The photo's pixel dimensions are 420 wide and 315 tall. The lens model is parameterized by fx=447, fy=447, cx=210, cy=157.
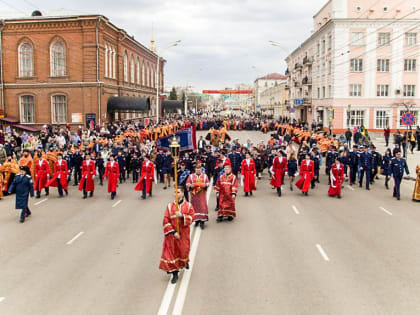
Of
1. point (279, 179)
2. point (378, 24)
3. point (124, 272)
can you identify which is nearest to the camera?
point (124, 272)

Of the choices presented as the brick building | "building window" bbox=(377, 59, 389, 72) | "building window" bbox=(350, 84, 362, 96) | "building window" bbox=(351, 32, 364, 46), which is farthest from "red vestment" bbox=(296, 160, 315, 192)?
"building window" bbox=(377, 59, 389, 72)

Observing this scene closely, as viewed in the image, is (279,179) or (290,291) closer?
(290,291)

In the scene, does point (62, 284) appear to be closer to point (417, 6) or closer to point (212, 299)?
point (212, 299)

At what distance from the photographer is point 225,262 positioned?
903cm

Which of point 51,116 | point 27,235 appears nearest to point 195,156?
point 27,235

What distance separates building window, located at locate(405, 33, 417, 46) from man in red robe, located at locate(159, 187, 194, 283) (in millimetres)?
44597

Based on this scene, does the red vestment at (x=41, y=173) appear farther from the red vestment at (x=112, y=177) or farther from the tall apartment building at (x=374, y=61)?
the tall apartment building at (x=374, y=61)

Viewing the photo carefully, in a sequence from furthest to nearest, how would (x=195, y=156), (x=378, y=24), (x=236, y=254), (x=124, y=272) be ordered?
(x=378, y=24) < (x=195, y=156) < (x=236, y=254) < (x=124, y=272)

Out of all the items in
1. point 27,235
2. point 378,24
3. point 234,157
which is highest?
point 378,24

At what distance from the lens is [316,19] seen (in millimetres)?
57656

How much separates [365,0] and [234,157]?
35.8 m

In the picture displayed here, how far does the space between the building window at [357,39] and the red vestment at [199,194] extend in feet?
131

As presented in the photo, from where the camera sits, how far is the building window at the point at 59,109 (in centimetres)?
4069

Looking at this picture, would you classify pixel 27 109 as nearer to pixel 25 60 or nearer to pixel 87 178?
pixel 25 60
